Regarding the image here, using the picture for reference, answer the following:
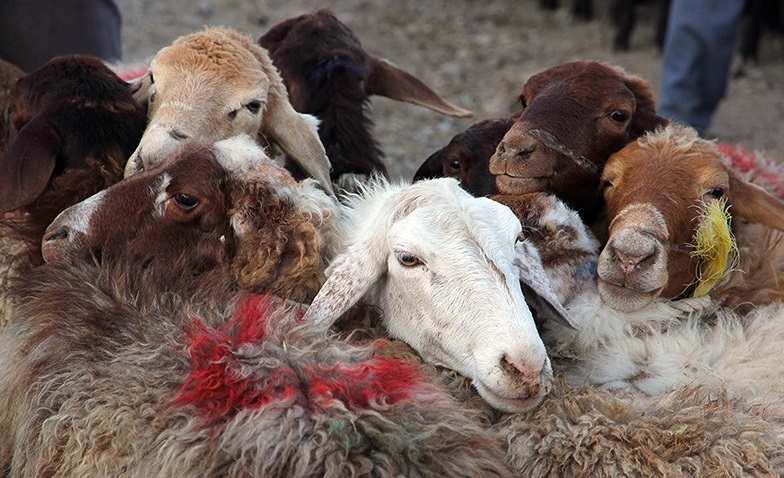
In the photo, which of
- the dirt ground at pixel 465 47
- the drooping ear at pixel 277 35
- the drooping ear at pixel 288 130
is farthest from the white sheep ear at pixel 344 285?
the dirt ground at pixel 465 47

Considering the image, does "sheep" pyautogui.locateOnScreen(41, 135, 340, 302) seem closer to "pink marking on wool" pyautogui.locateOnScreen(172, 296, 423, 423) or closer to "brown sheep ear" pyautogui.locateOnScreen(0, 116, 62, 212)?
"brown sheep ear" pyautogui.locateOnScreen(0, 116, 62, 212)

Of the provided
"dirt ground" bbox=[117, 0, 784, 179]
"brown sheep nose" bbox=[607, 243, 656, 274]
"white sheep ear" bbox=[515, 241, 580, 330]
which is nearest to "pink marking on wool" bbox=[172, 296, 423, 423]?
"white sheep ear" bbox=[515, 241, 580, 330]

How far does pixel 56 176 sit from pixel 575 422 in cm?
219

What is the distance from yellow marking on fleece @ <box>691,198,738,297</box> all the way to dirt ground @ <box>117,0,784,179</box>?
18.3 feet

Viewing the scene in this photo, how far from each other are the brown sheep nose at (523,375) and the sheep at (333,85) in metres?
2.00

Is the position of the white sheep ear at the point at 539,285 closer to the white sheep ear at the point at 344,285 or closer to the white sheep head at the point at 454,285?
the white sheep head at the point at 454,285

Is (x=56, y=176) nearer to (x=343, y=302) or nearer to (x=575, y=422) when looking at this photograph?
(x=343, y=302)

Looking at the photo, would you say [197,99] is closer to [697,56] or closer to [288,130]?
[288,130]

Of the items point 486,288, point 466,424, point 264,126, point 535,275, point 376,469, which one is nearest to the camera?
point 376,469

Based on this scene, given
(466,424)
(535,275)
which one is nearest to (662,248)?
(535,275)

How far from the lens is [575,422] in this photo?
120 inches

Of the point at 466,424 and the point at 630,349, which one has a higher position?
the point at 466,424

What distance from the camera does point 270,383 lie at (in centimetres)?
287

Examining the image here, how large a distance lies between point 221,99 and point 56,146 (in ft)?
2.34
